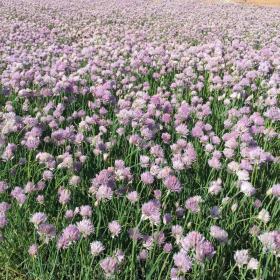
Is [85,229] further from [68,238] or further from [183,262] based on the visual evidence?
[183,262]

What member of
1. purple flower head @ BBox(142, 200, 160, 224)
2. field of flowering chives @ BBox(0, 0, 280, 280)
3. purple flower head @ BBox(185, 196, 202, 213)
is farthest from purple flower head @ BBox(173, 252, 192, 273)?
purple flower head @ BBox(185, 196, 202, 213)

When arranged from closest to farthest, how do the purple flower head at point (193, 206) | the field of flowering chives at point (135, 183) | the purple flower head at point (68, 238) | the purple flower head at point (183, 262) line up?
the purple flower head at point (183, 262) → the purple flower head at point (68, 238) → the field of flowering chives at point (135, 183) → the purple flower head at point (193, 206)

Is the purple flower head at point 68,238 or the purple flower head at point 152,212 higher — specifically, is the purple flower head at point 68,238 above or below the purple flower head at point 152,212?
below

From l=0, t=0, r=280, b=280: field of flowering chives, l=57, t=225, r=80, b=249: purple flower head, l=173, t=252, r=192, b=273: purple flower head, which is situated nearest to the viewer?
l=173, t=252, r=192, b=273: purple flower head

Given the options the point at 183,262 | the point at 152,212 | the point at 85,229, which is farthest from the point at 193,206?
the point at 85,229

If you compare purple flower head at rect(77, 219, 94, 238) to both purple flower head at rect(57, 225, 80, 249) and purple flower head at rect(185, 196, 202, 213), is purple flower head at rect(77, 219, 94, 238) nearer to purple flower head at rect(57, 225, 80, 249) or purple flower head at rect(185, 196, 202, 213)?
purple flower head at rect(57, 225, 80, 249)

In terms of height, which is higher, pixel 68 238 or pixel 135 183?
pixel 68 238

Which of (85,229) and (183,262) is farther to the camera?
(85,229)

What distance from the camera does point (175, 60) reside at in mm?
6137

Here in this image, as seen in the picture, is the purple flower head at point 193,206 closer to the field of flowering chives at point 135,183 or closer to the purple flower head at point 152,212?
the field of flowering chives at point 135,183

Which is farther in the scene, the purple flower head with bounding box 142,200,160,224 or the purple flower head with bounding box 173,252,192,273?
the purple flower head with bounding box 142,200,160,224

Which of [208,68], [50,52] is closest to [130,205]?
[208,68]

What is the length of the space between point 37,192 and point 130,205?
0.63 meters

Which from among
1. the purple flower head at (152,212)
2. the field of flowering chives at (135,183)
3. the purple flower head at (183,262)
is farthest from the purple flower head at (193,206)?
the purple flower head at (183,262)
